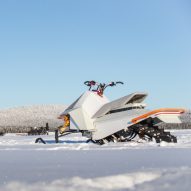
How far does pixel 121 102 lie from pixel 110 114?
0.75m

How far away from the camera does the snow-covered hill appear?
12800cm

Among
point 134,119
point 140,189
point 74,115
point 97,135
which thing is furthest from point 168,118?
point 140,189

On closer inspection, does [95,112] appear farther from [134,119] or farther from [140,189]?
[140,189]

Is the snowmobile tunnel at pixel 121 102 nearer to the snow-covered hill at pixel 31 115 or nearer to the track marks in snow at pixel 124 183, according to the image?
the track marks in snow at pixel 124 183

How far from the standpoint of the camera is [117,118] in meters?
16.4

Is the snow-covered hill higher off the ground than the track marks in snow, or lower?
higher

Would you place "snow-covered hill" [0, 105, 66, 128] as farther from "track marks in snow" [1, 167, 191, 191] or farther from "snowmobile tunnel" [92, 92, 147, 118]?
"track marks in snow" [1, 167, 191, 191]

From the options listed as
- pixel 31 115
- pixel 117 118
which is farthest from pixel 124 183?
pixel 31 115

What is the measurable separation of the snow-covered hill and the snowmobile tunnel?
106 metres

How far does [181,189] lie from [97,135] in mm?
13312

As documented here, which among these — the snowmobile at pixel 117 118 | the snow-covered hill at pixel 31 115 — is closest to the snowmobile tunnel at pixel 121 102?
the snowmobile at pixel 117 118

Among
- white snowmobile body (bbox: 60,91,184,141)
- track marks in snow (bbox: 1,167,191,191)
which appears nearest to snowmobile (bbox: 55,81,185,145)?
white snowmobile body (bbox: 60,91,184,141)

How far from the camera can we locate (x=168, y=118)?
1599cm

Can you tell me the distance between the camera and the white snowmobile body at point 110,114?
16.0m
